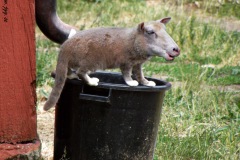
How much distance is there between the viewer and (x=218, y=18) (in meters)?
10.8

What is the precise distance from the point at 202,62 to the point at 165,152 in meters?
3.60

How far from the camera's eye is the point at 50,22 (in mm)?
4230

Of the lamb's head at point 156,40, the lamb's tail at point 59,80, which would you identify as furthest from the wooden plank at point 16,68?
the lamb's head at point 156,40

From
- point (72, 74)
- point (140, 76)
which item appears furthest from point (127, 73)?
point (72, 74)

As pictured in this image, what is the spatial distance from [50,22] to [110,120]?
3.01 feet

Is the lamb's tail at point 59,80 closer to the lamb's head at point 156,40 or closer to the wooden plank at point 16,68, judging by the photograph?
the wooden plank at point 16,68

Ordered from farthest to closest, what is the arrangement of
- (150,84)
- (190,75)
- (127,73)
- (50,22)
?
(190,75) → (50,22) → (150,84) → (127,73)

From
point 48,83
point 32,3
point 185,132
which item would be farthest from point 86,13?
point 32,3

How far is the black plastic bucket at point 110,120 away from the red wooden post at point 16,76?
262 mm

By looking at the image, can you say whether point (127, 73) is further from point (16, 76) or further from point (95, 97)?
point (16, 76)

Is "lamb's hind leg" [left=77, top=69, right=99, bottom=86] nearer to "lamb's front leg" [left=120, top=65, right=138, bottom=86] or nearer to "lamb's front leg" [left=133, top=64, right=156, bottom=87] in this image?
"lamb's front leg" [left=120, top=65, right=138, bottom=86]

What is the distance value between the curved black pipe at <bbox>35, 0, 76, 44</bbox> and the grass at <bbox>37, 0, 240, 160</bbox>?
1149mm

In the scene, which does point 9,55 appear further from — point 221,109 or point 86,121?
point 221,109

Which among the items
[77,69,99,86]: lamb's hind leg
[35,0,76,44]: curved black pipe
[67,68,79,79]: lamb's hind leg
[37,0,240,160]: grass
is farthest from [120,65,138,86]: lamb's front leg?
[37,0,240,160]: grass
